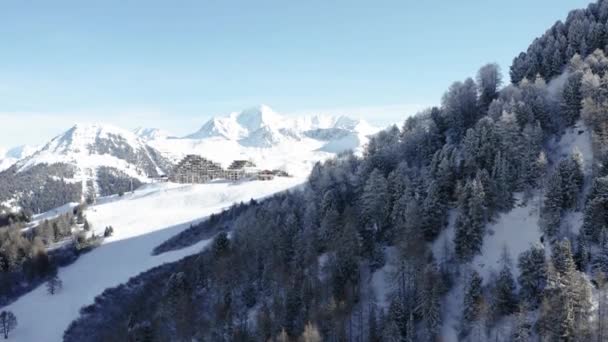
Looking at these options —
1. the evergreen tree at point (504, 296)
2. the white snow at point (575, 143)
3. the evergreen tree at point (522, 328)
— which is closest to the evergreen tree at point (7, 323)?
the evergreen tree at point (504, 296)

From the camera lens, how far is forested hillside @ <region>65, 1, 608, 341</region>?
62125mm

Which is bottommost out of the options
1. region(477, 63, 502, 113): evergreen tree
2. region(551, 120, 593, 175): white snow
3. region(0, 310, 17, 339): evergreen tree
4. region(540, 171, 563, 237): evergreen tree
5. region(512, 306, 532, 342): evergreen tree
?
region(0, 310, 17, 339): evergreen tree

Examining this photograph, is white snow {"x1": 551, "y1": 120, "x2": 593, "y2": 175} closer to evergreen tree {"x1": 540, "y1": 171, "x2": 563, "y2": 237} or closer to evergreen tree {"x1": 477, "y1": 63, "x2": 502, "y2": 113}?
evergreen tree {"x1": 540, "y1": 171, "x2": 563, "y2": 237}

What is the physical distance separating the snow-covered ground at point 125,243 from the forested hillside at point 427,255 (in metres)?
6.12

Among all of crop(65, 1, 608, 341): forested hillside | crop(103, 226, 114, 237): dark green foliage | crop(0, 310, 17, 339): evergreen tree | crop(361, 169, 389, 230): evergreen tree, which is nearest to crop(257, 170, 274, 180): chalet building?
crop(103, 226, 114, 237): dark green foliage

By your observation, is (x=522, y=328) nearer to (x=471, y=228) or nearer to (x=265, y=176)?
(x=471, y=228)

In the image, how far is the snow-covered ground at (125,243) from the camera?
96250mm

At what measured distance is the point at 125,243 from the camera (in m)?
127

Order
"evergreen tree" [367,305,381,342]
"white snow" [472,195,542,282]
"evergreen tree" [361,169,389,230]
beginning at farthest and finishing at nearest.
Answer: "evergreen tree" [361,169,389,230] → "white snow" [472,195,542,282] → "evergreen tree" [367,305,381,342]

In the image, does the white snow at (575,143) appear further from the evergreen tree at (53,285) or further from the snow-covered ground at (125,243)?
the evergreen tree at (53,285)

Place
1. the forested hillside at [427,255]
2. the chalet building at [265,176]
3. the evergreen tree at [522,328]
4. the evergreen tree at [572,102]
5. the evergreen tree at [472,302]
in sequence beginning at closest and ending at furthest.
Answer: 1. the evergreen tree at [522,328]
2. the forested hillside at [427,255]
3. the evergreen tree at [472,302]
4. the evergreen tree at [572,102]
5. the chalet building at [265,176]

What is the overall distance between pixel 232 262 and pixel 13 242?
68.9 m

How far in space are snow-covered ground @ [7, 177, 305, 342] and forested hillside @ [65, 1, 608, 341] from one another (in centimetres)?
612

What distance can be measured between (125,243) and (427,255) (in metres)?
87.6
